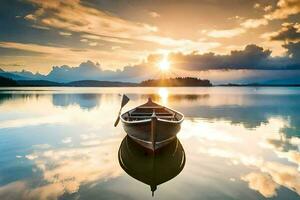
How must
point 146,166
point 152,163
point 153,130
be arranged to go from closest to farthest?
point 146,166 < point 153,130 < point 152,163

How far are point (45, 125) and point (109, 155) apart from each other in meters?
15.0

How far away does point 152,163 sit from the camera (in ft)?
50.0

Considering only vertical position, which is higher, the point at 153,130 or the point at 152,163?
the point at 153,130

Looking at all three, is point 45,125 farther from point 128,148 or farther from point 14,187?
point 14,187

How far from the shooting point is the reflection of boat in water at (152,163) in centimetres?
1325

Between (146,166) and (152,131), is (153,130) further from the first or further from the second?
(146,166)

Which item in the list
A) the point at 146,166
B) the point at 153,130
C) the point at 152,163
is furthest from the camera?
the point at 152,163

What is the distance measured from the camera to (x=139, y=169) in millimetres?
14531

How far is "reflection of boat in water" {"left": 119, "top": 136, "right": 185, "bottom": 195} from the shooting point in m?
13.2

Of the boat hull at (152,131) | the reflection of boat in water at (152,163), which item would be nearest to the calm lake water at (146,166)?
the reflection of boat in water at (152,163)

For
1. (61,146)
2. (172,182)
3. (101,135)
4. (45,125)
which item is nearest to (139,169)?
(172,182)

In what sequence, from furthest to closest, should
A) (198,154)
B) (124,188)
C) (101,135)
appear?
(101,135) → (198,154) → (124,188)

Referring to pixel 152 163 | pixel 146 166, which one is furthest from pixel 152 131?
pixel 146 166

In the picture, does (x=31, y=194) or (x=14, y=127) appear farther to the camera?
(x=14, y=127)
